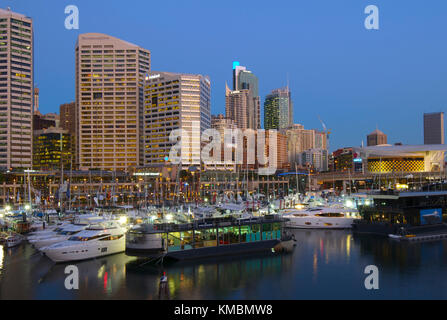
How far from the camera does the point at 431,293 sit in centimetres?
2959

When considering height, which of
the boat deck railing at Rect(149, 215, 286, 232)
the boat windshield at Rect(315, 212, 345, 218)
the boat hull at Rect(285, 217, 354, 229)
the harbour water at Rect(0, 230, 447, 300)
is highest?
the boat deck railing at Rect(149, 215, 286, 232)

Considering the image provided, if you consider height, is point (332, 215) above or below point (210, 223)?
below

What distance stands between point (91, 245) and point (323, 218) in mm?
36463

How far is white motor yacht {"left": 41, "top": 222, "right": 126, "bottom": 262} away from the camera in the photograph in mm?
39062

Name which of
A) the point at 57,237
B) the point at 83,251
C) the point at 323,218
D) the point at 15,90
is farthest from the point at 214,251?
the point at 15,90

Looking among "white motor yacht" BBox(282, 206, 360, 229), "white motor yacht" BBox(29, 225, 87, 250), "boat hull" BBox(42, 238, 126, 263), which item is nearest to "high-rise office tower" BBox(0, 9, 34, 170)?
"white motor yacht" BBox(29, 225, 87, 250)

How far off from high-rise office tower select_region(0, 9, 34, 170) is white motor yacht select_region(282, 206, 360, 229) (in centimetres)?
15132

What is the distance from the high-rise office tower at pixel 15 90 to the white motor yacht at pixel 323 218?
496 ft

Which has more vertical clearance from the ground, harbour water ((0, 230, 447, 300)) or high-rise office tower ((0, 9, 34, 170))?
high-rise office tower ((0, 9, 34, 170))

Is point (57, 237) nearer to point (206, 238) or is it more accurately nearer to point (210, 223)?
point (206, 238)

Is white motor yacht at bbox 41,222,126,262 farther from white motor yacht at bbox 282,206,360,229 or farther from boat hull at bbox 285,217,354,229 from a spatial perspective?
white motor yacht at bbox 282,206,360,229

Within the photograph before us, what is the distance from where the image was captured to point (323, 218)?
62.8 metres

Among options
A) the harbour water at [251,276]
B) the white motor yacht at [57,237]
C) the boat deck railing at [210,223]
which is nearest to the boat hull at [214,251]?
the harbour water at [251,276]
